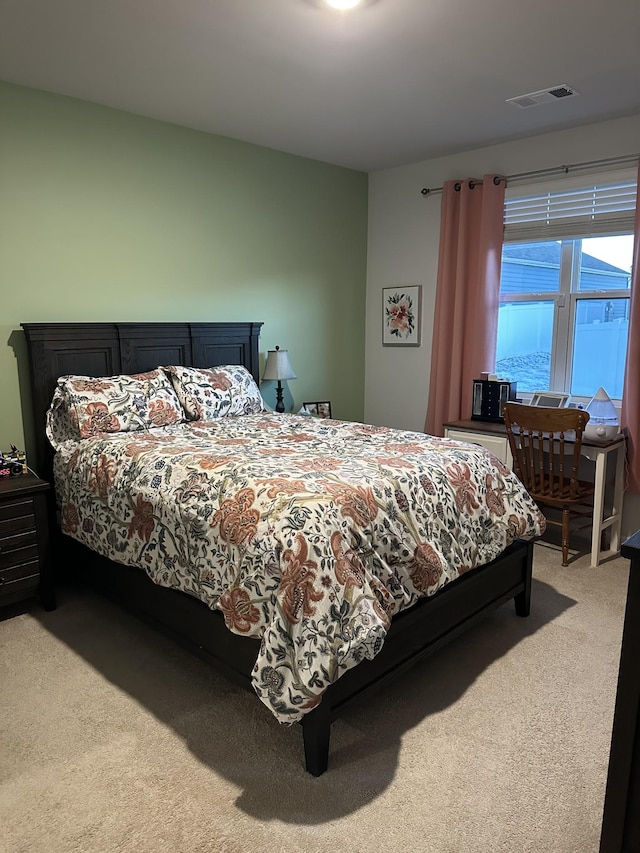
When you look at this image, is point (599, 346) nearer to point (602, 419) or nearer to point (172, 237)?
point (602, 419)

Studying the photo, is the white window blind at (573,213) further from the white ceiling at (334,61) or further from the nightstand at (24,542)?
the nightstand at (24,542)

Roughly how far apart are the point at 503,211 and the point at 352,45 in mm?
1836

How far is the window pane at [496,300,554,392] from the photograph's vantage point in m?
4.14

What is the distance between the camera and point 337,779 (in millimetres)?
1865

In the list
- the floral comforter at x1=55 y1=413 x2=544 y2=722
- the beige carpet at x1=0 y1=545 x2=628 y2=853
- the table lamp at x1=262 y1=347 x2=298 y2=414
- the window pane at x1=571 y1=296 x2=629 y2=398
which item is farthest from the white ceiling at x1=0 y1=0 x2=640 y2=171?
the beige carpet at x1=0 y1=545 x2=628 y2=853

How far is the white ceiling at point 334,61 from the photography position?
234 centimetres

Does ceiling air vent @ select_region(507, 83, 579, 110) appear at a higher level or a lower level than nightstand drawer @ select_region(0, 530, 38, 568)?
higher

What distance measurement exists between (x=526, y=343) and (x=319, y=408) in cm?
157

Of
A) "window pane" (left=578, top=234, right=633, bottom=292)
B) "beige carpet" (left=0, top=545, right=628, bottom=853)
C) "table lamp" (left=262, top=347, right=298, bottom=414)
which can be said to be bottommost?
"beige carpet" (left=0, top=545, right=628, bottom=853)

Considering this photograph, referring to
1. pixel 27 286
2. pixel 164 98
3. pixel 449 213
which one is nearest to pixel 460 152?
pixel 449 213

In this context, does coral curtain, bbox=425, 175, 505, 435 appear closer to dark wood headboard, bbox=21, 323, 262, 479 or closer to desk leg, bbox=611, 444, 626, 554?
desk leg, bbox=611, 444, 626, 554

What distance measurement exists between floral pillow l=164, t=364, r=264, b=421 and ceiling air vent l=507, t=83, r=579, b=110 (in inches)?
85.8

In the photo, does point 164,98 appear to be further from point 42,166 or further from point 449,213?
point 449,213

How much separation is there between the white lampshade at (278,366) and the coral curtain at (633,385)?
211cm
